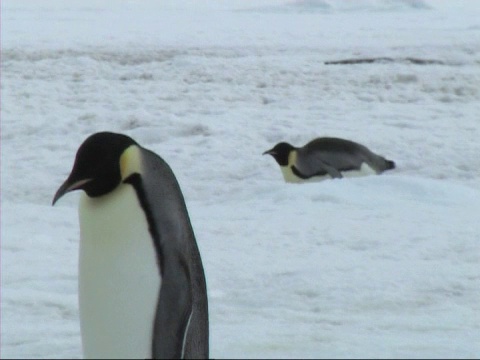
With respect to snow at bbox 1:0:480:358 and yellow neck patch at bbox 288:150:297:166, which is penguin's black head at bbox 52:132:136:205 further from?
yellow neck patch at bbox 288:150:297:166

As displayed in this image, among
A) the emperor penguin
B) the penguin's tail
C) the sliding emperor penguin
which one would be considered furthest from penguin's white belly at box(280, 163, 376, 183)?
the sliding emperor penguin

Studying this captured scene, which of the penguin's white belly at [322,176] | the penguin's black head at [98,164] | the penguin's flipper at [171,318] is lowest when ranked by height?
the penguin's white belly at [322,176]

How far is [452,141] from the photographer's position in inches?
277

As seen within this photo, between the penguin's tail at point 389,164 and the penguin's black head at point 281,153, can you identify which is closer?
the penguin's black head at point 281,153

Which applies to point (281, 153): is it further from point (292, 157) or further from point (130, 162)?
point (130, 162)

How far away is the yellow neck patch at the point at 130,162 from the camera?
66.1 inches

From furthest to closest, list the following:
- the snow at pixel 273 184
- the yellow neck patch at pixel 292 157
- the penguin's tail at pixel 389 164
→ the penguin's tail at pixel 389 164 → the yellow neck patch at pixel 292 157 → the snow at pixel 273 184

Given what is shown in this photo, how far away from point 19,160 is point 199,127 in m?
1.55

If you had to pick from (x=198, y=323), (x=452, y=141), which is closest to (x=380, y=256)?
(x=198, y=323)

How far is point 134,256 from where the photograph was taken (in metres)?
1.67

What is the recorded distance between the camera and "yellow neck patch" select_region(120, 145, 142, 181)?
1.68 m

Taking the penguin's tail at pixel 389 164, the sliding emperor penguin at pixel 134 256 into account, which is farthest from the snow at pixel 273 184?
the sliding emperor penguin at pixel 134 256

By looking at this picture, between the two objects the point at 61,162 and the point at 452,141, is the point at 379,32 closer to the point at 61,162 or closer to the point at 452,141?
the point at 452,141

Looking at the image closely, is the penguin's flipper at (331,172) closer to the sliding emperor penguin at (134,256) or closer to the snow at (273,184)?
the snow at (273,184)
